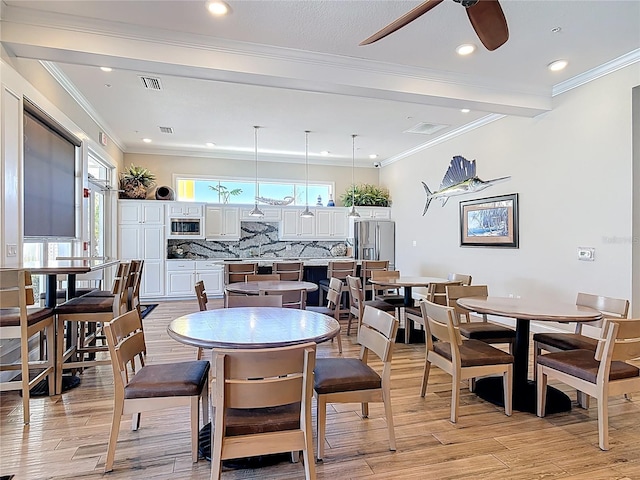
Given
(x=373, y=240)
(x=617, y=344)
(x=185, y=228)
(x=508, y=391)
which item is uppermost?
(x=185, y=228)

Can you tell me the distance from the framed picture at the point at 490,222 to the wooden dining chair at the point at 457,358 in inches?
129

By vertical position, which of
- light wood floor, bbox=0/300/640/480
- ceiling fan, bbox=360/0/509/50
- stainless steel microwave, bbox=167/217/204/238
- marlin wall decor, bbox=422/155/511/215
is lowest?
light wood floor, bbox=0/300/640/480

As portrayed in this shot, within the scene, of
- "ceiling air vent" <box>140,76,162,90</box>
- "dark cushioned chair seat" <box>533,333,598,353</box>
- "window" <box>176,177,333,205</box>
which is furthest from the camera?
"window" <box>176,177,333,205</box>

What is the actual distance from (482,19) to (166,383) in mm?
2976

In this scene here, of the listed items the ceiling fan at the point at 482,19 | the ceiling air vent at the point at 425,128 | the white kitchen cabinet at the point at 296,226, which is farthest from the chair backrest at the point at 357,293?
the white kitchen cabinet at the point at 296,226

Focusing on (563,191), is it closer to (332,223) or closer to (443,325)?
(443,325)

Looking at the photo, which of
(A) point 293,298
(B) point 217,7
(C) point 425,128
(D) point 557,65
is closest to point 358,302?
(A) point 293,298

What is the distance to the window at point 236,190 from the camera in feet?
28.3

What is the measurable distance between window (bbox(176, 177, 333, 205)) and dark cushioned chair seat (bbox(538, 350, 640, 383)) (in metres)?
7.10

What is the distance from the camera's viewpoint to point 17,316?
2699mm

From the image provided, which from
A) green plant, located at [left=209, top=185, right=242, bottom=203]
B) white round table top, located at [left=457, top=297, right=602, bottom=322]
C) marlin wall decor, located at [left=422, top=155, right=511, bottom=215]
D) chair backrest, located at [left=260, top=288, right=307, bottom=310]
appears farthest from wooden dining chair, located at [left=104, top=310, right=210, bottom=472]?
green plant, located at [left=209, top=185, right=242, bottom=203]

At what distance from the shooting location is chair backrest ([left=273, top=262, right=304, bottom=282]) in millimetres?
5441

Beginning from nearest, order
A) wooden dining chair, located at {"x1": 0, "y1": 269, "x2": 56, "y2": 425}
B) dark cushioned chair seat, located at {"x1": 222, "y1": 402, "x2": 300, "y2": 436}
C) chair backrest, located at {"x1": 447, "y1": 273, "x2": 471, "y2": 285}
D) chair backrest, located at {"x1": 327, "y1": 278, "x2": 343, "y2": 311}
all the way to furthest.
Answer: dark cushioned chair seat, located at {"x1": 222, "y1": 402, "x2": 300, "y2": 436}
wooden dining chair, located at {"x1": 0, "y1": 269, "x2": 56, "y2": 425}
chair backrest, located at {"x1": 327, "y1": 278, "x2": 343, "y2": 311}
chair backrest, located at {"x1": 447, "y1": 273, "x2": 471, "y2": 285}

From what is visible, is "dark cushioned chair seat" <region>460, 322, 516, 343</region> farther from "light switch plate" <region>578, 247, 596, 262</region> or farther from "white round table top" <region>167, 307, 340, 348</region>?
"light switch plate" <region>578, 247, 596, 262</region>
